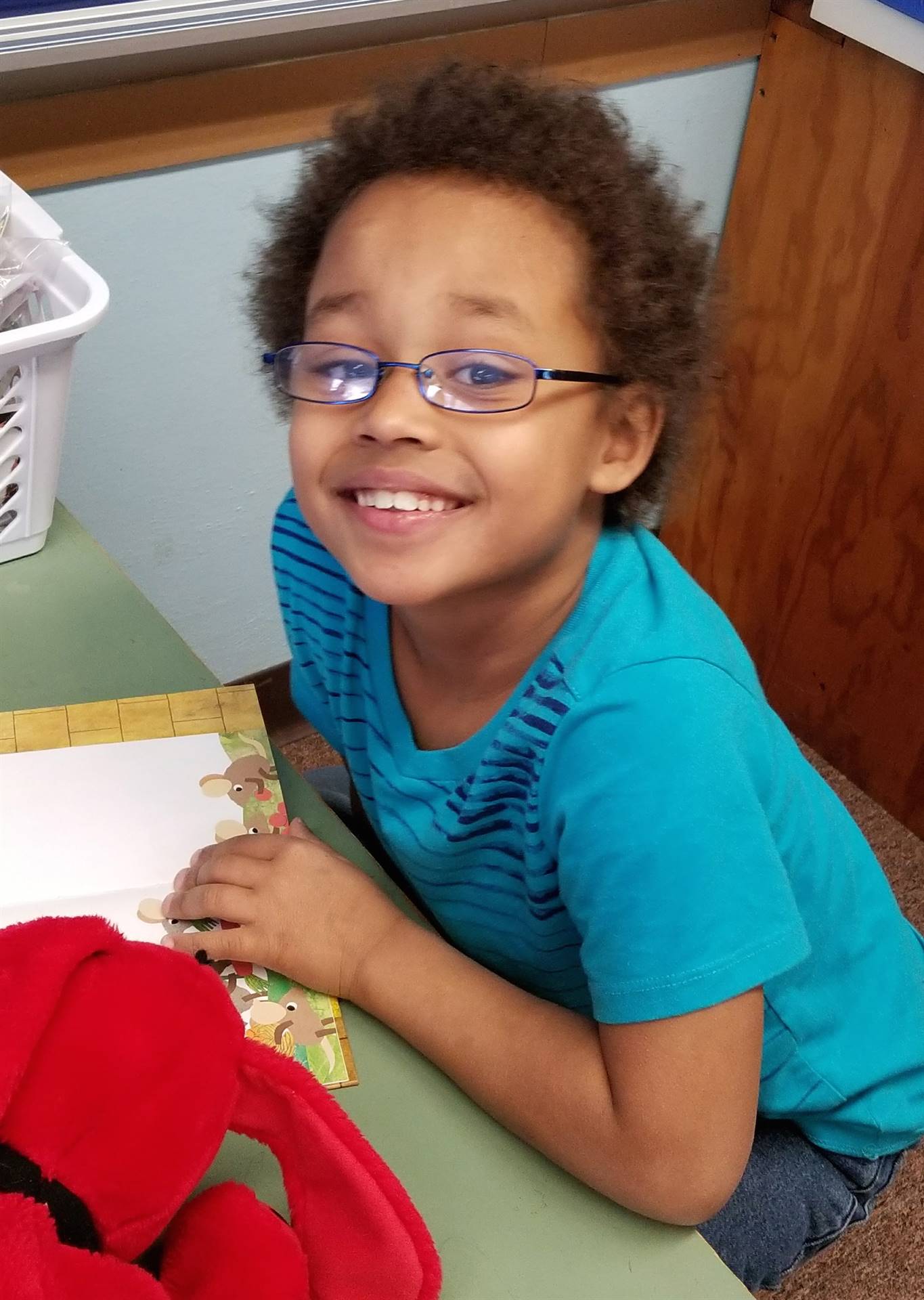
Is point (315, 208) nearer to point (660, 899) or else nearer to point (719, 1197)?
point (660, 899)

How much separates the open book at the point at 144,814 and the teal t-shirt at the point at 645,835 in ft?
0.37

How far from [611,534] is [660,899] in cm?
26

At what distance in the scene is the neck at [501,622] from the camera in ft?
2.50

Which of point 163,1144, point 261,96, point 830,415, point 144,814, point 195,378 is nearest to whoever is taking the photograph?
point 163,1144

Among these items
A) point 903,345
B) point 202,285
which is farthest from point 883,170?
point 202,285

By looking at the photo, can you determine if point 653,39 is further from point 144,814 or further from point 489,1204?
point 489,1204

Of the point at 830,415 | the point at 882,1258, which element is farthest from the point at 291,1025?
the point at 830,415

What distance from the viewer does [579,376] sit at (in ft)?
2.28

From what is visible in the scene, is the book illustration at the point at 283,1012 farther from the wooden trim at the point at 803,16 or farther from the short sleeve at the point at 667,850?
the wooden trim at the point at 803,16

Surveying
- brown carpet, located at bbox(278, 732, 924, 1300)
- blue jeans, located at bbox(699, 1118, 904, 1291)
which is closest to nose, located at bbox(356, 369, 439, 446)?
blue jeans, located at bbox(699, 1118, 904, 1291)

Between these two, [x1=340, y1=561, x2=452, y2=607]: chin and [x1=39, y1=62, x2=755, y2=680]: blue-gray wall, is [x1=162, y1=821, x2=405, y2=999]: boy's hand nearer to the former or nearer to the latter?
[x1=340, y1=561, x2=452, y2=607]: chin

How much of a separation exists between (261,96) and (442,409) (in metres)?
0.71

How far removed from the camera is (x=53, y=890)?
26.0 inches

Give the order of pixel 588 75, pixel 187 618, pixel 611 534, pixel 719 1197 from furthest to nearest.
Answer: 1. pixel 187 618
2. pixel 588 75
3. pixel 611 534
4. pixel 719 1197
